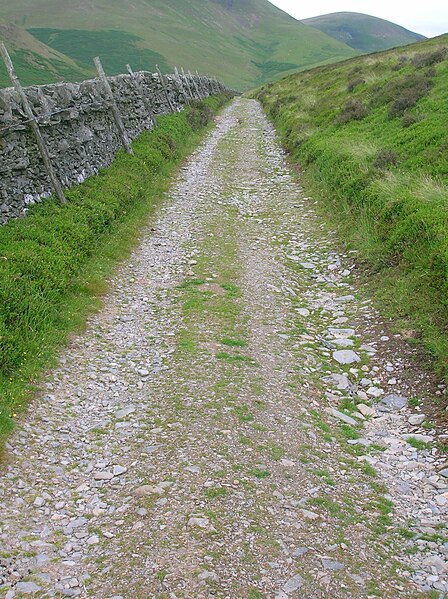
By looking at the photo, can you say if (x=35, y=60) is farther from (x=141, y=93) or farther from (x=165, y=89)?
(x=141, y=93)

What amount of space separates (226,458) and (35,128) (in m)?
11.4

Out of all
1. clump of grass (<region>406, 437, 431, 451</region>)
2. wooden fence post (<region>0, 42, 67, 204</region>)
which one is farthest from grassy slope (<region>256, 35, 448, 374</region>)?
wooden fence post (<region>0, 42, 67, 204</region>)

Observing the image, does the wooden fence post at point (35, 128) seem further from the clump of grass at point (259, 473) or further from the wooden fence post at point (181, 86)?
the wooden fence post at point (181, 86)

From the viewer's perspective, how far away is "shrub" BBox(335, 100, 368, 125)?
24.8 m

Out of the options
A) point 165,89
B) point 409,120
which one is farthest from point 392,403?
point 165,89

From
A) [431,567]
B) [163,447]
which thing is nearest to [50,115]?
[163,447]

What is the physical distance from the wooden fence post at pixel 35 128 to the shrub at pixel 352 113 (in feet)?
51.9

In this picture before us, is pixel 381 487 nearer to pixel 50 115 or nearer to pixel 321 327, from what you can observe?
pixel 321 327

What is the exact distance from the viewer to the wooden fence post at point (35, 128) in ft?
44.4

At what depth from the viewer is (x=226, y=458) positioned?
655cm

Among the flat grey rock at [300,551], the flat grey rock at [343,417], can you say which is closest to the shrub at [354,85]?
the flat grey rock at [343,417]

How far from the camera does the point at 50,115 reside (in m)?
15.0

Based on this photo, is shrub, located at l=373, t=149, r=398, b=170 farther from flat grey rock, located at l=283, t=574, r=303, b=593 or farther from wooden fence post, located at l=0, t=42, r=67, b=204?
flat grey rock, located at l=283, t=574, r=303, b=593

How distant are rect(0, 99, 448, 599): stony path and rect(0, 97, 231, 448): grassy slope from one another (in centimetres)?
44
